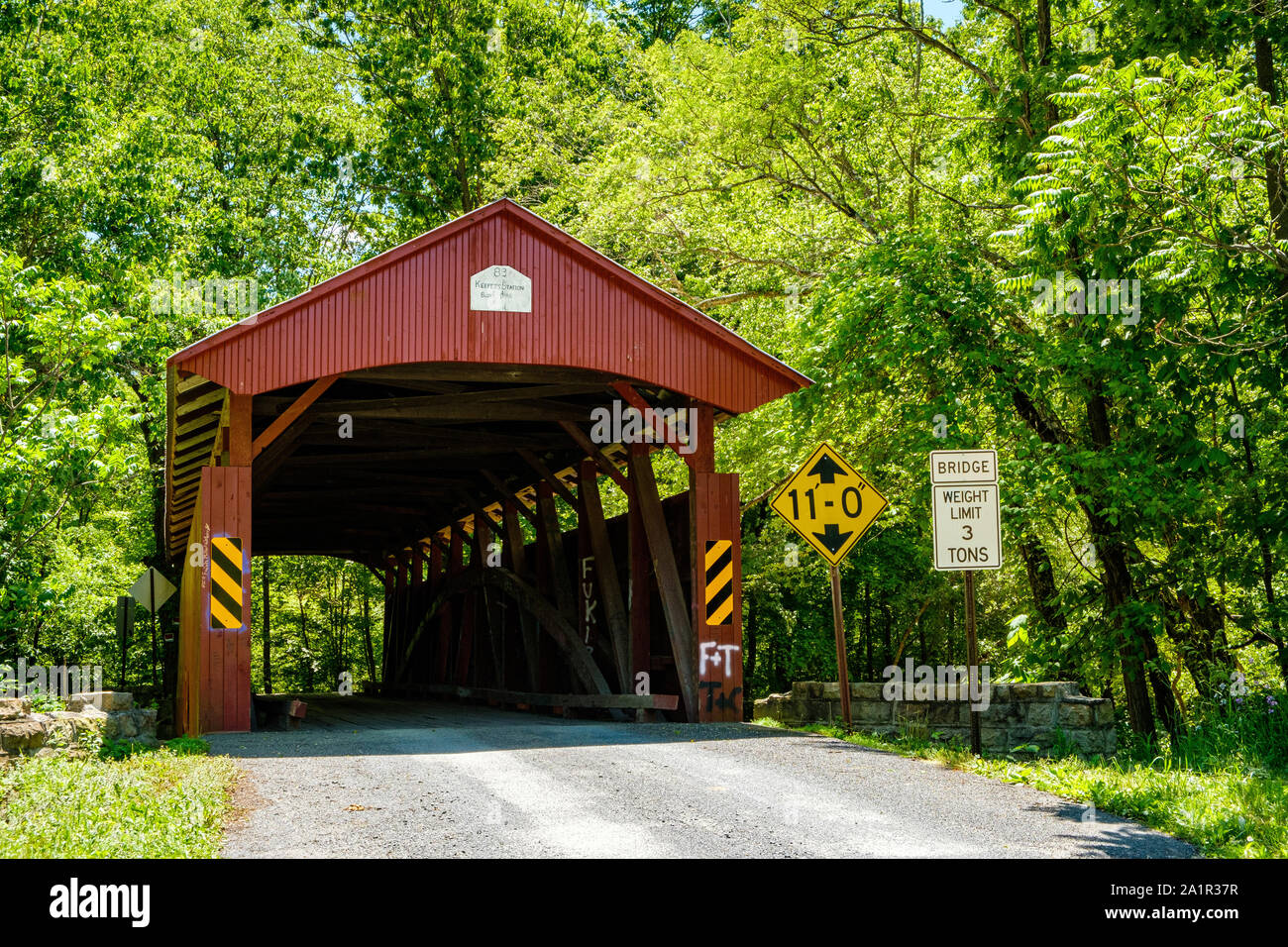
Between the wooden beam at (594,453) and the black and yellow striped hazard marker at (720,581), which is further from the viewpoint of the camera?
the wooden beam at (594,453)

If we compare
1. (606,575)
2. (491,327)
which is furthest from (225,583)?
(606,575)

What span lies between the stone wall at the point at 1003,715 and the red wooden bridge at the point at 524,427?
153 centimetres

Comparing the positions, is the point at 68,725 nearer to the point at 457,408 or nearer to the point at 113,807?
the point at 113,807

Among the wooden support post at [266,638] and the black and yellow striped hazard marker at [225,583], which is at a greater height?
the black and yellow striped hazard marker at [225,583]

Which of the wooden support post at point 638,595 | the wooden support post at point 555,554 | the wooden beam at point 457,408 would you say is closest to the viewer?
the wooden beam at point 457,408

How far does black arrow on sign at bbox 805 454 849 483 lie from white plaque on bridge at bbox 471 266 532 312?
306 centimetres

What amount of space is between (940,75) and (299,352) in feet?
35.8

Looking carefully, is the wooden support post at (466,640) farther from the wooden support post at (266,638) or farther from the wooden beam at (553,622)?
the wooden support post at (266,638)

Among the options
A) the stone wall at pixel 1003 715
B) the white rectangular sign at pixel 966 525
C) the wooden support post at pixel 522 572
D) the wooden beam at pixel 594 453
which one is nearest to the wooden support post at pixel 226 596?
the wooden beam at pixel 594 453

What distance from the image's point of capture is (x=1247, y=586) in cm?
1205

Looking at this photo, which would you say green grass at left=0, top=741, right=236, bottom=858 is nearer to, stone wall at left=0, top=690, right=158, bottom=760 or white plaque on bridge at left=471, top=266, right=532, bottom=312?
stone wall at left=0, top=690, right=158, bottom=760

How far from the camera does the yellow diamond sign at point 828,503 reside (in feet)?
33.4

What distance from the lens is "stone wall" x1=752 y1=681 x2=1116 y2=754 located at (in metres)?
9.39

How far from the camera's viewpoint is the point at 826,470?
404 inches
